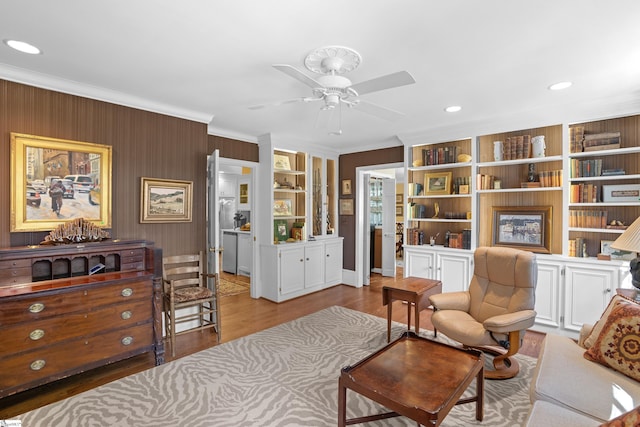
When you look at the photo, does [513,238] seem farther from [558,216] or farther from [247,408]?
[247,408]

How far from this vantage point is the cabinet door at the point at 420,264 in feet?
15.0

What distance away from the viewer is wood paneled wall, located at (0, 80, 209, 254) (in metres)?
2.69

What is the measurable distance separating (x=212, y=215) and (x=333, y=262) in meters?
2.69

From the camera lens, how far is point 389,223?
6.70 m

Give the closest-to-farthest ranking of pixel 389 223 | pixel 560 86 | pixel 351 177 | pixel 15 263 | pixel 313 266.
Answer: pixel 15 263
pixel 560 86
pixel 313 266
pixel 351 177
pixel 389 223

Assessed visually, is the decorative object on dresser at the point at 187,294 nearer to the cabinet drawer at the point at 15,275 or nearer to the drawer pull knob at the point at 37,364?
the drawer pull knob at the point at 37,364

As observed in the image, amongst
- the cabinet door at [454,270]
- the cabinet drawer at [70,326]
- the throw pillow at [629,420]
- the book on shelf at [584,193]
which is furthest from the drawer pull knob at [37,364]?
the book on shelf at [584,193]

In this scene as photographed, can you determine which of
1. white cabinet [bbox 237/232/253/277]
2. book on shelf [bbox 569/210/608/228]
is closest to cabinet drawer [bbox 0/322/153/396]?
white cabinet [bbox 237/232/253/277]

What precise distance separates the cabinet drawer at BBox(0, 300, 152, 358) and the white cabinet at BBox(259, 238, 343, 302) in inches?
87.2

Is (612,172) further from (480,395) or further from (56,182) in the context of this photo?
(56,182)

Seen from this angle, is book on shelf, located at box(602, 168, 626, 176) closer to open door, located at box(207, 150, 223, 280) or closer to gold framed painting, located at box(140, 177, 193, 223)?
open door, located at box(207, 150, 223, 280)

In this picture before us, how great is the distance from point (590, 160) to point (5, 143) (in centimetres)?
576

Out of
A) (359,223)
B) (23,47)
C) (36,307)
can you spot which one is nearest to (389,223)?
(359,223)

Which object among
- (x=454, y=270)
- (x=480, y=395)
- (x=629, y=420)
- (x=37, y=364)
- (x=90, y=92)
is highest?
(x=90, y=92)
